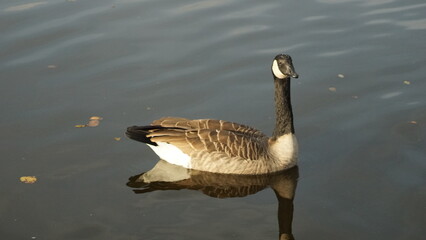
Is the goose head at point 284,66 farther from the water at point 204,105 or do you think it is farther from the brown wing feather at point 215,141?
the water at point 204,105

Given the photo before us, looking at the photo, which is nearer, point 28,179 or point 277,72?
point 28,179

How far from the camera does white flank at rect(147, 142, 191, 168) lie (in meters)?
9.86

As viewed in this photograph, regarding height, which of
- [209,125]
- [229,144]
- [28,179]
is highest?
[209,125]

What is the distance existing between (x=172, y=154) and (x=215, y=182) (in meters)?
0.80

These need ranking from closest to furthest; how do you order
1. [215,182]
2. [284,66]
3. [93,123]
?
[284,66] < [215,182] < [93,123]

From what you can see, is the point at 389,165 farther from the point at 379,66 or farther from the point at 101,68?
the point at 101,68

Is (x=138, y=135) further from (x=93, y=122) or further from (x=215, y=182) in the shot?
(x=93, y=122)

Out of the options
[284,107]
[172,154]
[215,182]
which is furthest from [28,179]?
[284,107]

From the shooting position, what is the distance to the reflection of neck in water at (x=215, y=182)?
9.38 m

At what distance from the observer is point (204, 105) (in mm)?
11477

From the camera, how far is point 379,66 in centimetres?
1270

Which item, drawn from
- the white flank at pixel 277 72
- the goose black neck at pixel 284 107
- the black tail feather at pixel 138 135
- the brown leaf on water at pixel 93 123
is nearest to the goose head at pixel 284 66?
the white flank at pixel 277 72

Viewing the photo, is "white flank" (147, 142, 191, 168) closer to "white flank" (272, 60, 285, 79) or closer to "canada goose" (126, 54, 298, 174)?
"canada goose" (126, 54, 298, 174)

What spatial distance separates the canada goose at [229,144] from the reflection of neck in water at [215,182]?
0.35ft
